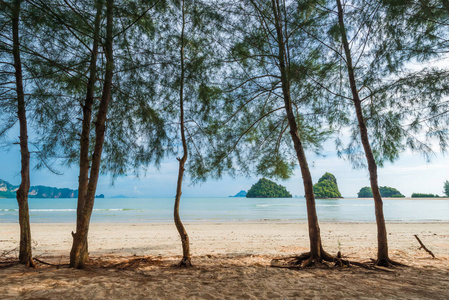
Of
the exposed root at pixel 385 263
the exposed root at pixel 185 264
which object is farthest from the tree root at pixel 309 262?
the exposed root at pixel 185 264

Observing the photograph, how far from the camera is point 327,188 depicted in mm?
83812

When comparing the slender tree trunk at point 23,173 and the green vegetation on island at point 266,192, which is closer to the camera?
the slender tree trunk at point 23,173

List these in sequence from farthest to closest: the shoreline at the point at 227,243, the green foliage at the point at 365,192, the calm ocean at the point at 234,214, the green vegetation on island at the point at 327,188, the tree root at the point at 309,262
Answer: the green foliage at the point at 365,192
the green vegetation on island at the point at 327,188
the calm ocean at the point at 234,214
the shoreline at the point at 227,243
the tree root at the point at 309,262

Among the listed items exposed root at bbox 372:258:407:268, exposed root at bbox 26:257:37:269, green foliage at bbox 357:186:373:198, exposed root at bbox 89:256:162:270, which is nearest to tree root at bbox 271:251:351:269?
exposed root at bbox 372:258:407:268

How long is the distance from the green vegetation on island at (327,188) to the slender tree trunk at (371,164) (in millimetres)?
78154

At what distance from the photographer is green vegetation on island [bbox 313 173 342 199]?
8138 cm

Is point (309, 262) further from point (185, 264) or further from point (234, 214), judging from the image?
point (234, 214)

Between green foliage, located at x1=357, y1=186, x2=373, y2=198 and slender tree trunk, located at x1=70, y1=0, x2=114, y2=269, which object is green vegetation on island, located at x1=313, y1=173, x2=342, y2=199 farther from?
slender tree trunk, located at x1=70, y1=0, x2=114, y2=269

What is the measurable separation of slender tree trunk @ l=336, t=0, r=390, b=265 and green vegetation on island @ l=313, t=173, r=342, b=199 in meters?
78.2

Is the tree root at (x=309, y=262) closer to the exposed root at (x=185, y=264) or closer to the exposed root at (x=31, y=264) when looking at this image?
the exposed root at (x=185, y=264)

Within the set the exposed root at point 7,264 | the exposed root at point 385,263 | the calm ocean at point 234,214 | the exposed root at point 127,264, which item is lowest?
the calm ocean at point 234,214

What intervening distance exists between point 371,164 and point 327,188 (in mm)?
84343

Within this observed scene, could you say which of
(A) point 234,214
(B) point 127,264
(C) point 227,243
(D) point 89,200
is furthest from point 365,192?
(D) point 89,200

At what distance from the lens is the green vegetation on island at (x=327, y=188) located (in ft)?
267
